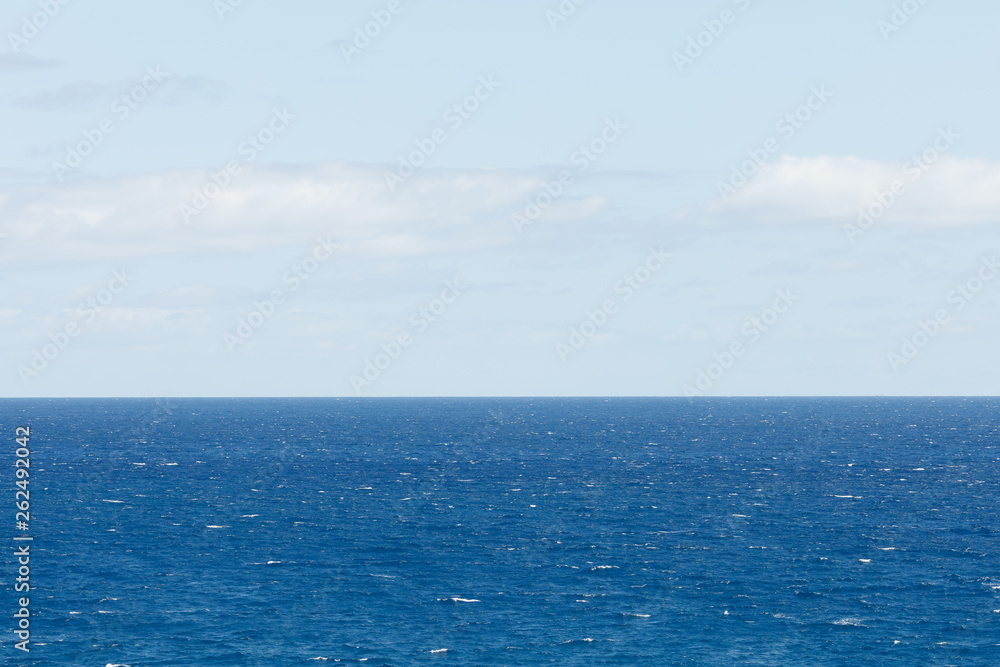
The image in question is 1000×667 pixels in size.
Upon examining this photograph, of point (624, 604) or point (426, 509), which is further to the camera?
point (426, 509)

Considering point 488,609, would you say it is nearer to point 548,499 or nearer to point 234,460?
point 548,499

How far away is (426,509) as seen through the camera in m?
115

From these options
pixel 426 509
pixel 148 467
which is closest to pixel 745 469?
pixel 426 509

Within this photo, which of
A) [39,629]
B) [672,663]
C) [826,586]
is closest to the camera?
[672,663]

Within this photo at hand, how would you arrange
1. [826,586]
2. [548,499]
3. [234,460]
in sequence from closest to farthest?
1. [826,586]
2. [548,499]
3. [234,460]

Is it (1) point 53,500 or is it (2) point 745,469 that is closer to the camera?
(1) point 53,500

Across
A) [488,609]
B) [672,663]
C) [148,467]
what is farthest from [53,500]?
[672,663]

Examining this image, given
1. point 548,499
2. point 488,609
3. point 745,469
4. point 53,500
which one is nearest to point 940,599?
point 488,609

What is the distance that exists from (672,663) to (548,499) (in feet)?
208

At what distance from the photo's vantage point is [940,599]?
74.1 metres

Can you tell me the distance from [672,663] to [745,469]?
344ft

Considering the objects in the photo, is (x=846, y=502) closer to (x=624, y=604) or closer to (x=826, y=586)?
(x=826, y=586)

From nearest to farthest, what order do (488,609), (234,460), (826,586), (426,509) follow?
(488,609)
(826,586)
(426,509)
(234,460)

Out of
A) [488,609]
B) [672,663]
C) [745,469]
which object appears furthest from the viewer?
[745,469]
